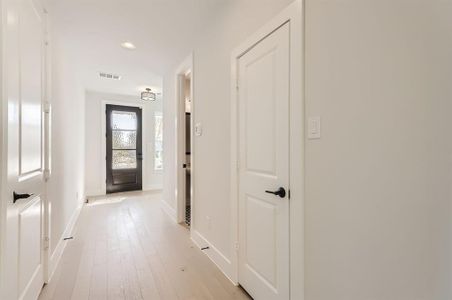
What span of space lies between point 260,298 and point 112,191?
5.29 m

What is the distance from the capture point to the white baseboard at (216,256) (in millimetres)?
2145

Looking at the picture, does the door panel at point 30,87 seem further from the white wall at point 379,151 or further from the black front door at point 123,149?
the black front door at point 123,149

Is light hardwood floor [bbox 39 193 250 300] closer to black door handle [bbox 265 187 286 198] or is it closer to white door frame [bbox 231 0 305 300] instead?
white door frame [bbox 231 0 305 300]

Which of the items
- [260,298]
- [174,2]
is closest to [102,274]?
[260,298]

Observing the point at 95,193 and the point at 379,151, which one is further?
the point at 95,193

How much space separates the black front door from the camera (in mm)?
5910

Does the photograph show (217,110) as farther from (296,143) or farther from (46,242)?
(46,242)

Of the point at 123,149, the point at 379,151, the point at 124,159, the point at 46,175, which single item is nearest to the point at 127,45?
the point at 46,175

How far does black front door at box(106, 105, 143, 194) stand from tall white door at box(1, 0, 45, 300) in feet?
13.6

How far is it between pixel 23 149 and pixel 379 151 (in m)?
2.10

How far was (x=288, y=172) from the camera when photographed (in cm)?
148

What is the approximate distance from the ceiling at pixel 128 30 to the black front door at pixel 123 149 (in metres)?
1.95

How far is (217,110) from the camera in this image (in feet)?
7.93

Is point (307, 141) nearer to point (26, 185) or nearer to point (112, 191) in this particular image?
point (26, 185)
